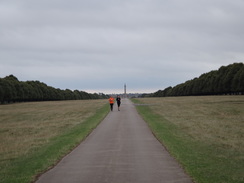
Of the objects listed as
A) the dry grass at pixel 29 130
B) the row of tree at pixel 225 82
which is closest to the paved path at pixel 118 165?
the dry grass at pixel 29 130

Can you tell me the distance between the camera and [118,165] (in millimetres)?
11016

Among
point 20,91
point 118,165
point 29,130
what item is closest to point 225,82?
point 20,91

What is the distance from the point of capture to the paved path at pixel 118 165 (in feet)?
30.6

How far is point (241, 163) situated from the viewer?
11672 mm

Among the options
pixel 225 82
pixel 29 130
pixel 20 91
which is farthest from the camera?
pixel 20 91

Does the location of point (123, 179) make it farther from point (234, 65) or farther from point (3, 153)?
point (234, 65)

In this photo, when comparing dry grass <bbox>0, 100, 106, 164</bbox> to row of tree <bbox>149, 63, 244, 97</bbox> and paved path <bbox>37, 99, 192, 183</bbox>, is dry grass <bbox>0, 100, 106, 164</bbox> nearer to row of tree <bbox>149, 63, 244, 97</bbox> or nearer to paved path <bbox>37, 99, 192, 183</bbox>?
paved path <bbox>37, 99, 192, 183</bbox>

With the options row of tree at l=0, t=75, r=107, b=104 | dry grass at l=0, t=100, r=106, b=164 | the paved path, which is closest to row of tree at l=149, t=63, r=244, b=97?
dry grass at l=0, t=100, r=106, b=164

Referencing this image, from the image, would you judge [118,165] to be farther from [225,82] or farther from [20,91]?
[20,91]

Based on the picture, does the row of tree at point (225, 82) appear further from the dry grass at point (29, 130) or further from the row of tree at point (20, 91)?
the row of tree at point (20, 91)

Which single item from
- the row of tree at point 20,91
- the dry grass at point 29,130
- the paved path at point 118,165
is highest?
the row of tree at point 20,91

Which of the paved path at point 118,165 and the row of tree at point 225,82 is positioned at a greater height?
the row of tree at point 225,82

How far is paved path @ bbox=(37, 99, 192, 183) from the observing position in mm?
9312

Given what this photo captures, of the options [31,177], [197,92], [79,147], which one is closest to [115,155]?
[79,147]
